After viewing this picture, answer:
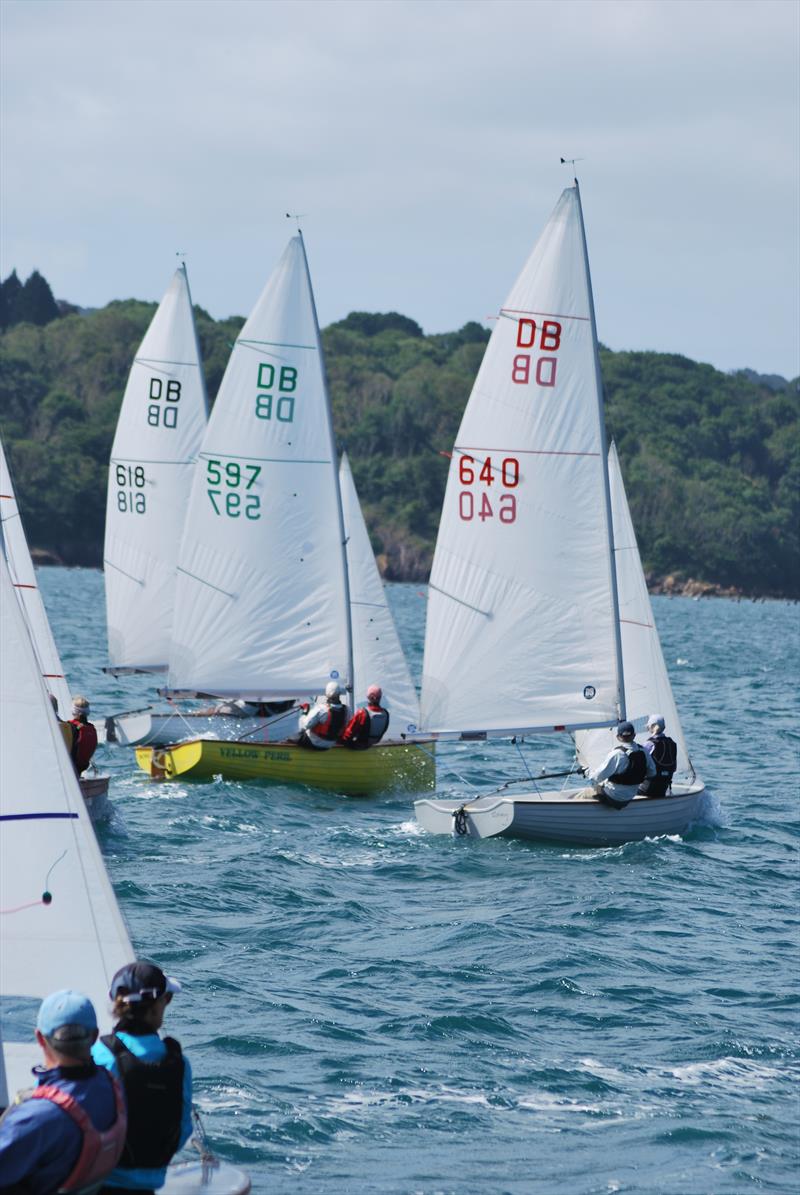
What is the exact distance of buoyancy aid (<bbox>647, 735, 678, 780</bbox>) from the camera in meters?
16.2

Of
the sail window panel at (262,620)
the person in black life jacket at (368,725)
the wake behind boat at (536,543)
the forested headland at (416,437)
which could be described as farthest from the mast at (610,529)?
the forested headland at (416,437)

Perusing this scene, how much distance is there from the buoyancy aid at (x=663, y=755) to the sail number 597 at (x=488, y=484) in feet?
9.06

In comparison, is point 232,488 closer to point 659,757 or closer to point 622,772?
point 659,757

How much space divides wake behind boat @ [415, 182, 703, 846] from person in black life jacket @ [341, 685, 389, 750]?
1047 mm

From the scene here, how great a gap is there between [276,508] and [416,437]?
9947 cm

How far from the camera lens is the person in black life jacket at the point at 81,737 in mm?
15531

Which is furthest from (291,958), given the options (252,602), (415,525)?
(415,525)

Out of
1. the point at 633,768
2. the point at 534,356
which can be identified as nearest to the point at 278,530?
the point at 534,356

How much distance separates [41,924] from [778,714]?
92.3ft

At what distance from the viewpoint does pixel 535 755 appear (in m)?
26.2

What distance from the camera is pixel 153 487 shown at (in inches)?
1059

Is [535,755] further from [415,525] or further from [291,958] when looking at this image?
[415,525]

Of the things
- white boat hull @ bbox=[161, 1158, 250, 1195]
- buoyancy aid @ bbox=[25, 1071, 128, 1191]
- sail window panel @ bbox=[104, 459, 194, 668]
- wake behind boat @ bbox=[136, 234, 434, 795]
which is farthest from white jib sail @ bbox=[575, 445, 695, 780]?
buoyancy aid @ bbox=[25, 1071, 128, 1191]

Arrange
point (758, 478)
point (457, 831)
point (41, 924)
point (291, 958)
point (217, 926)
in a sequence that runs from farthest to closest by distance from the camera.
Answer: point (758, 478) → point (457, 831) → point (217, 926) → point (291, 958) → point (41, 924)
